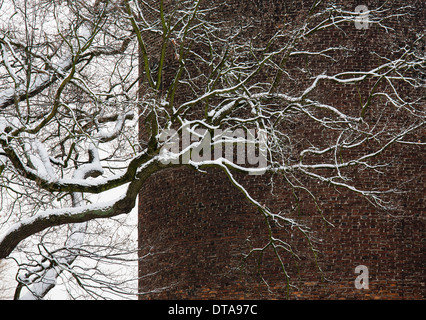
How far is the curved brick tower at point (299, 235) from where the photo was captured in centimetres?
1012

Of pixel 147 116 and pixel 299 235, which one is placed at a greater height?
pixel 147 116

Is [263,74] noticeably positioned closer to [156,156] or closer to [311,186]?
[311,186]

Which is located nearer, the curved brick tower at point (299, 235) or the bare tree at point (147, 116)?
the bare tree at point (147, 116)

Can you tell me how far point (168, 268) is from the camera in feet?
36.8

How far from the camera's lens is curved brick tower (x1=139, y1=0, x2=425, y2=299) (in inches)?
399

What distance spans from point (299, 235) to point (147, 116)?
337 cm

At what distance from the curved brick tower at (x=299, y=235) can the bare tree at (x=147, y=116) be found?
256 mm

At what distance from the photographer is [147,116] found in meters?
8.67

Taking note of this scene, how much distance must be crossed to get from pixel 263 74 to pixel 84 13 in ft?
11.5

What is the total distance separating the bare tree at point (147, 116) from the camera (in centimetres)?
807

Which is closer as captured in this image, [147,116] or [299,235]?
[147,116]

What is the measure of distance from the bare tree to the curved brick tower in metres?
0.26
